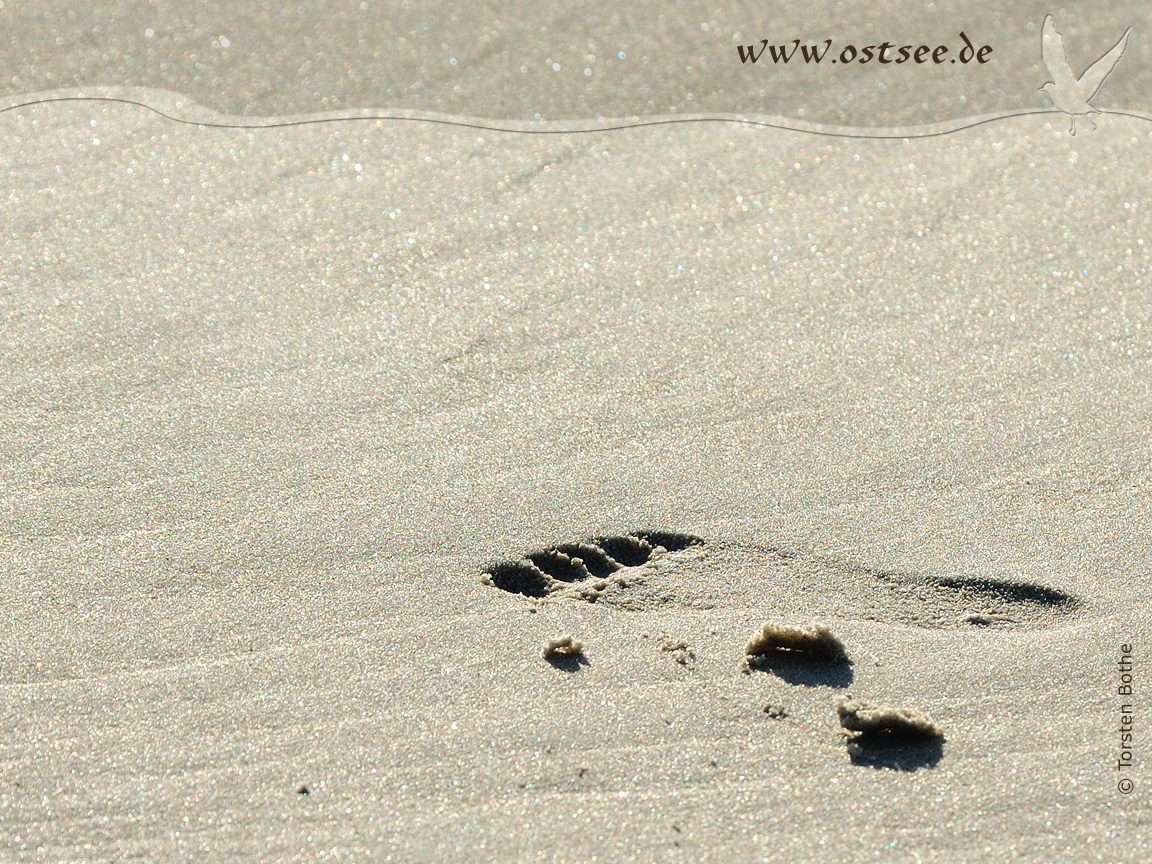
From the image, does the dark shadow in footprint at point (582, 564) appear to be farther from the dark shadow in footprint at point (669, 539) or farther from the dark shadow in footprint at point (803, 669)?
the dark shadow in footprint at point (803, 669)

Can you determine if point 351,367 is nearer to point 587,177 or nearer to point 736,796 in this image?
point 587,177

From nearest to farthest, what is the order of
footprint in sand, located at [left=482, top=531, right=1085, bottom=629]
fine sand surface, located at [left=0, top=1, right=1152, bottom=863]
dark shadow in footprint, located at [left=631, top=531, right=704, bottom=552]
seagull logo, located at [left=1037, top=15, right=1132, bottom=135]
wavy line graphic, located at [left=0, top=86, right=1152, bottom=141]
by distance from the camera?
fine sand surface, located at [left=0, top=1, right=1152, bottom=863] < footprint in sand, located at [left=482, top=531, right=1085, bottom=629] < dark shadow in footprint, located at [left=631, top=531, right=704, bottom=552] < wavy line graphic, located at [left=0, top=86, right=1152, bottom=141] < seagull logo, located at [left=1037, top=15, right=1132, bottom=135]

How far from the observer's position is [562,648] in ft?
5.24

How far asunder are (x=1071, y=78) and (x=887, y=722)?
202cm

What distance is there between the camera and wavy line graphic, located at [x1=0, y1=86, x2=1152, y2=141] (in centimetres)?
279

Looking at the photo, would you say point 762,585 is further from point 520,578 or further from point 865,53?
point 865,53

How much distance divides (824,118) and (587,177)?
23.2 inches

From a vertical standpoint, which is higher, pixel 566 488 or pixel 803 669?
pixel 566 488

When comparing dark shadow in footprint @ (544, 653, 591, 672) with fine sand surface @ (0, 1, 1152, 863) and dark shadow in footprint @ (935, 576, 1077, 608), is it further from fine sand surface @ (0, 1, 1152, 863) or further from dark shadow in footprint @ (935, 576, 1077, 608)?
dark shadow in footprint @ (935, 576, 1077, 608)

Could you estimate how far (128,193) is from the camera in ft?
8.32

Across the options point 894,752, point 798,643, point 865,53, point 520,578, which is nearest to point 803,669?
point 798,643

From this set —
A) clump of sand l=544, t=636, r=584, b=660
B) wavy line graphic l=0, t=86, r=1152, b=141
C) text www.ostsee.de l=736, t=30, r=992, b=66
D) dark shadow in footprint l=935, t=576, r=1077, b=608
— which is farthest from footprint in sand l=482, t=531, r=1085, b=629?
text www.ostsee.de l=736, t=30, r=992, b=66

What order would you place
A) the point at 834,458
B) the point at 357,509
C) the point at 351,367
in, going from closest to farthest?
the point at 357,509 → the point at 834,458 → the point at 351,367

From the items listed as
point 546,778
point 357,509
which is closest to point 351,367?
point 357,509
